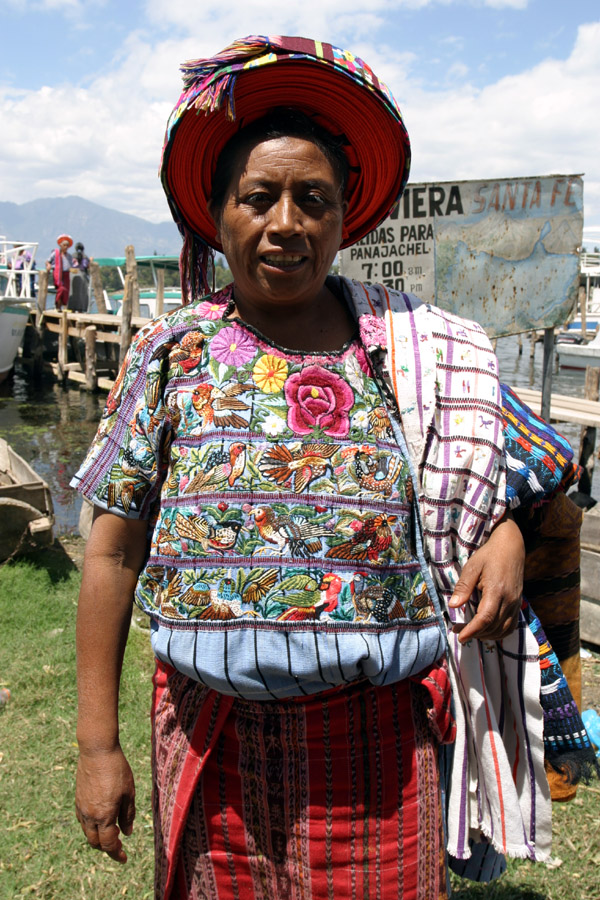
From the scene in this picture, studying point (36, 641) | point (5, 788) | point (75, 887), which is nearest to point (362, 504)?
point (75, 887)

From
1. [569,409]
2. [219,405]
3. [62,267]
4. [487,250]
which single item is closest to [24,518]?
[487,250]

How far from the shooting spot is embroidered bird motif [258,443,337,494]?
4.38 feet

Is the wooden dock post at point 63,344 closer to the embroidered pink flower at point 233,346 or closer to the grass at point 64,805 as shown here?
the grass at point 64,805

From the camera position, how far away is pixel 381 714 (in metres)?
1.41

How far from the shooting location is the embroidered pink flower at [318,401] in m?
1.37

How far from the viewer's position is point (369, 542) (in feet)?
4.40

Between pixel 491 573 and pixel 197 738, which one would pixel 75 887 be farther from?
pixel 491 573

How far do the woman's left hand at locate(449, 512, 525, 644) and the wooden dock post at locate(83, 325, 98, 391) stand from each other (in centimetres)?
1665

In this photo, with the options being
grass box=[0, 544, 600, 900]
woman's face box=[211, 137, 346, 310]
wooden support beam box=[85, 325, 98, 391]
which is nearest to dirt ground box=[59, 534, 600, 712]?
grass box=[0, 544, 600, 900]

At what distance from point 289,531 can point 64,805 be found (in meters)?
2.47

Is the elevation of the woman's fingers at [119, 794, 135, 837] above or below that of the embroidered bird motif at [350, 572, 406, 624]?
below

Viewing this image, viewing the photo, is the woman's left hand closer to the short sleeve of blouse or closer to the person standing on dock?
the short sleeve of blouse

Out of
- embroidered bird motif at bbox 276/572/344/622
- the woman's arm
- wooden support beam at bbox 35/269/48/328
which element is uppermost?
wooden support beam at bbox 35/269/48/328

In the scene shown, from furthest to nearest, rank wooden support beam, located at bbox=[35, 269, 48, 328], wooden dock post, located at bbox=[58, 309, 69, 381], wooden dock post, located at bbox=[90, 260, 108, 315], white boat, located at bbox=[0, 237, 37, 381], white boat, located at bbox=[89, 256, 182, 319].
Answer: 1. white boat, located at bbox=[89, 256, 182, 319]
2. wooden support beam, located at bbox=[35, 269, 48, 328]
3. wooden dock post, located at bbox=[90, 260, 108, 315]
4. wooden dock post, located at bbox=[58, 309, 69, 381]
5. white boat, located at bbox=[0, 237, 37, 381]
